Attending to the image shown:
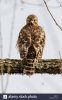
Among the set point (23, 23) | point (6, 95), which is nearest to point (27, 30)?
point (23, 23)

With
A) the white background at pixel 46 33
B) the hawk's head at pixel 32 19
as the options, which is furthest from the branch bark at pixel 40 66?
the hawk's head at pixel 32 19

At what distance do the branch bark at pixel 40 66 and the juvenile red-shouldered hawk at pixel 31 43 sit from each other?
0.03 metres

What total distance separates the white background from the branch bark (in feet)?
0.06

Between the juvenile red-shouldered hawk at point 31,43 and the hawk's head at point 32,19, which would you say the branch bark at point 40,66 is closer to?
the juvenile red-shouldered hawk at point 31,43

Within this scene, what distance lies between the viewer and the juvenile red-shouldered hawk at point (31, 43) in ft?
5.37

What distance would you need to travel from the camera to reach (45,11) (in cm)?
167

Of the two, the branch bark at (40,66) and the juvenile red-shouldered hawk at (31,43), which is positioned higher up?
the juvenile red-shouldered hawk at (31,43)

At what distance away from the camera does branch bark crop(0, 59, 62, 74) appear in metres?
1.64

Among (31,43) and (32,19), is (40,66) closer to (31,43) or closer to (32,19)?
(31,43)

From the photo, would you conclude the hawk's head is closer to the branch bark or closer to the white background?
the white background

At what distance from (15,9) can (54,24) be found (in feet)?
0.65

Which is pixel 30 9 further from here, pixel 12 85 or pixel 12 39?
pixel 12 85

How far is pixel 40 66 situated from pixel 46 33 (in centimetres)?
16

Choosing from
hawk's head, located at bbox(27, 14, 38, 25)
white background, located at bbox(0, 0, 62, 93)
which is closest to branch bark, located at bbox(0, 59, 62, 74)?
white background, located at bbox(0, 0, 62, 93)
